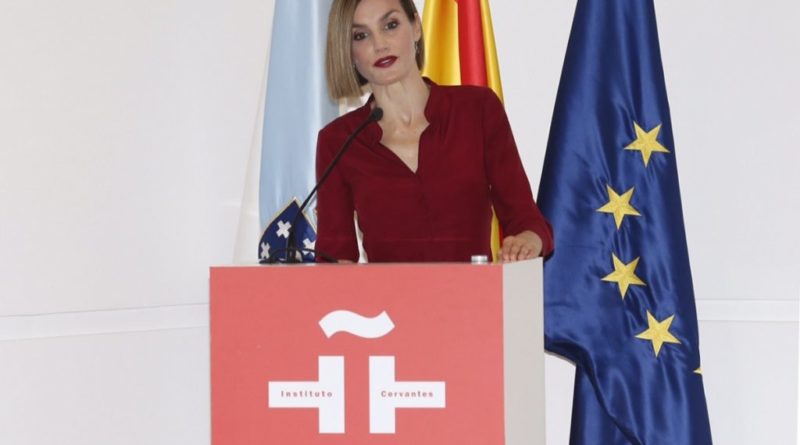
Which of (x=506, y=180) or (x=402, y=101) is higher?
(x=402, y=101)

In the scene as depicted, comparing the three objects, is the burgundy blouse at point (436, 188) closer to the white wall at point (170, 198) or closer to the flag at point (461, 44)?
the flag at point (461, 44)

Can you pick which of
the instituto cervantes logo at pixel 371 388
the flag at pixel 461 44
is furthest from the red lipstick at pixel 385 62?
the instituto cervantes logo at pixel 371 388

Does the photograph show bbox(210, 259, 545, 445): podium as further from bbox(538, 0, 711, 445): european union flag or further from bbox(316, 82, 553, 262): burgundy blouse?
bbox(538, 0, 711, 445): european union flag

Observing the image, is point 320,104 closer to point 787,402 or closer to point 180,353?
point 180,353

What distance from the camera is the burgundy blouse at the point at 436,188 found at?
6.98ft

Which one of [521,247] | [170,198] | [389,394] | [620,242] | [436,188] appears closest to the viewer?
[389,394]

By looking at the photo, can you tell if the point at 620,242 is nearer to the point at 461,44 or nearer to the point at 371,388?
the point at 461,44

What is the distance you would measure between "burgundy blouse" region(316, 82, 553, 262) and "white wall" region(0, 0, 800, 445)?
103 centimetres

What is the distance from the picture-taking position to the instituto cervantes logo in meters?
1.47

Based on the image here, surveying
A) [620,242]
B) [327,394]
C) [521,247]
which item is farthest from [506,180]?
[327,394]

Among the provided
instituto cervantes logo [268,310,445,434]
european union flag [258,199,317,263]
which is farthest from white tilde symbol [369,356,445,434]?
european union flag [258,199,317,263]

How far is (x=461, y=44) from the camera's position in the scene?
2895 mm

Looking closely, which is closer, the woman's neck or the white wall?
the woman's neck

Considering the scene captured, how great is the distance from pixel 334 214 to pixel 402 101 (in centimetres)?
29
